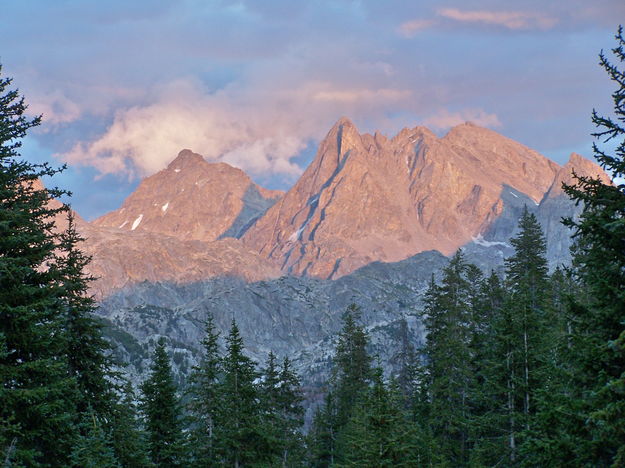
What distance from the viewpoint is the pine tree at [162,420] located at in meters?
34.9

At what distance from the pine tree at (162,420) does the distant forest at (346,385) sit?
7 centimetres

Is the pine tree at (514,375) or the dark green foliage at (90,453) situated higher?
the pine tree at (514,375)

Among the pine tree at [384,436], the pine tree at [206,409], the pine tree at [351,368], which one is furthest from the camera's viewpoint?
the pine tree at [351,368]

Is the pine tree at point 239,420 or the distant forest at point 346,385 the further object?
the pine tree at point 239,420

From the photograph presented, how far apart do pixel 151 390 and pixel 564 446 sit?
2526 centimetres

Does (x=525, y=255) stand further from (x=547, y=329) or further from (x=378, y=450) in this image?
(x=378, y=450)

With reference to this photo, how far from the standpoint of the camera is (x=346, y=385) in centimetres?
5431

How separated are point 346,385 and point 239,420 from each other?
20.6 meters

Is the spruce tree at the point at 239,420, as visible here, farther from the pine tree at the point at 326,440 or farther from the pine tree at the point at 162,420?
the pine tree at the point at 326,440

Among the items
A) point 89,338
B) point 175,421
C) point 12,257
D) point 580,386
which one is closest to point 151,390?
point 175,421

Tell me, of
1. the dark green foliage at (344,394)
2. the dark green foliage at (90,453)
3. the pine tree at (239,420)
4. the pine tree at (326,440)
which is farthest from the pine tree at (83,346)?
the pine tree at (326,440)

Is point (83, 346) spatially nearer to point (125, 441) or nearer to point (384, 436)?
point (125, 441)

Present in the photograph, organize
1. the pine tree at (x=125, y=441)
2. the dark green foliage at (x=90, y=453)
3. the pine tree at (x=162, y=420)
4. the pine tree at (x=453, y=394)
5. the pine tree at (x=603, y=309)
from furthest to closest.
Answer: the pine tree at (x=453, y=394), the pine tree at (x=162, y=420), the pine tree at (x=125, y=441), the dark green foliage at (x=90, y=453), the pine tree at (x=603, y=309)

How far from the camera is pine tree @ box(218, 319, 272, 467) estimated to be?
3453 centimetres
